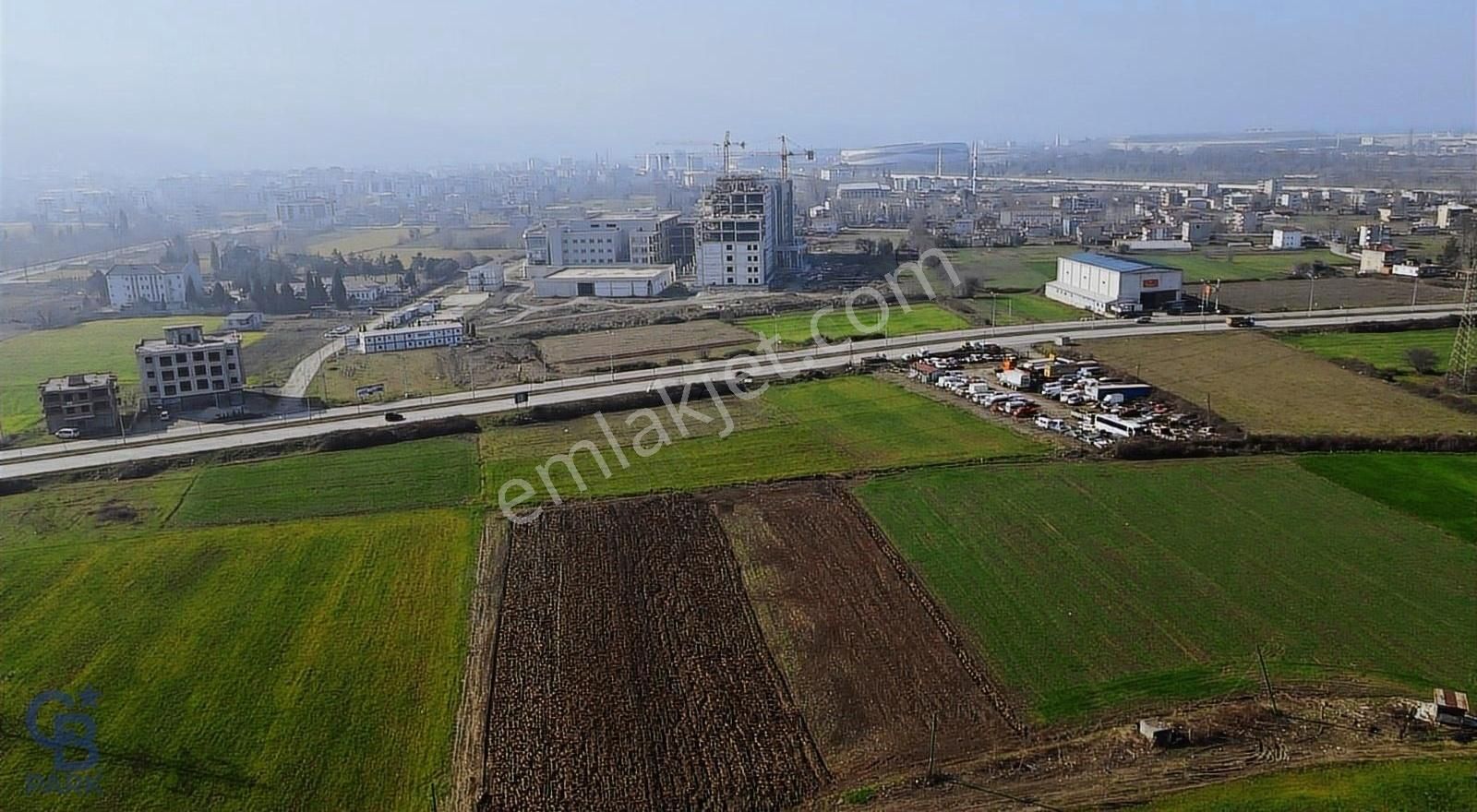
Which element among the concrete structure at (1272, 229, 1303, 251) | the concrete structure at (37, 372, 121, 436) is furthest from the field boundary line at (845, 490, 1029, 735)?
the concrete structure at (1272, 229, 1303, 251)

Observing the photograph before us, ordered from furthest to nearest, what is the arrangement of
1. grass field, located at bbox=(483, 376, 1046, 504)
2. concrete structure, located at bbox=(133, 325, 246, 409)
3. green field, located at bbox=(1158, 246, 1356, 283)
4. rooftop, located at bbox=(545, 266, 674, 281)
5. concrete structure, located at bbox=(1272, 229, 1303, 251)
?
concrete structure, located at bbox=(1272, 229, 1303, 251) → rooftop, located at bbox=(545, 266, 674, 281) → green field, located at bbox=(1158, 246, 1356, 283) → concrete structure, located at bbox=(133, 325, 246, 409) → grass field, located at bbox=(483, 376, 1046, 504)

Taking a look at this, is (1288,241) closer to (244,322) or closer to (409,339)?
(409,339)

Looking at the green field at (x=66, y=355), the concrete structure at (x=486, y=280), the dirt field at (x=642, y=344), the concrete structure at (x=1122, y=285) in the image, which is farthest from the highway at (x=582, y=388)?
the concrete structure at (x=486, y=280)

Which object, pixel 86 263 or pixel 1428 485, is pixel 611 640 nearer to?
pixel 1428 485

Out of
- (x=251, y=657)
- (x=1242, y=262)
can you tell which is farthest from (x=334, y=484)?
(x=1242, y=262)

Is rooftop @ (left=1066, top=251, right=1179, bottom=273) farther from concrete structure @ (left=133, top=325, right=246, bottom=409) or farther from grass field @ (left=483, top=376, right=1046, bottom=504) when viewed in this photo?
concrete structure @ (left=133, top=325, right=246, bottom=409)
